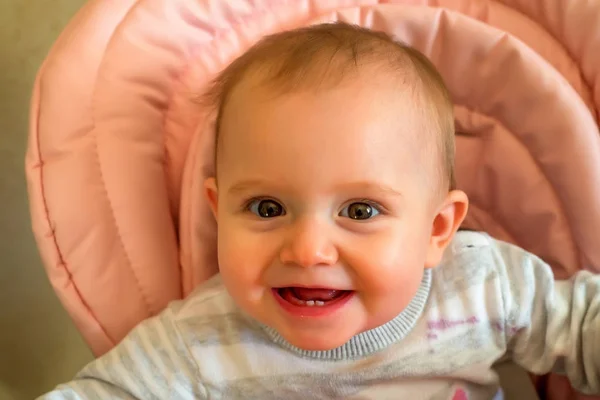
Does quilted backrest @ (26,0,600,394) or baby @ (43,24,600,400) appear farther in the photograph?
quilted backrest @ (26,0,600,394)

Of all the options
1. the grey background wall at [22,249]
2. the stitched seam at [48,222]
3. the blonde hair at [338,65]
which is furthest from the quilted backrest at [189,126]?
the grey background wall at [22,249]

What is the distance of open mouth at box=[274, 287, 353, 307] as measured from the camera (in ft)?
2.08

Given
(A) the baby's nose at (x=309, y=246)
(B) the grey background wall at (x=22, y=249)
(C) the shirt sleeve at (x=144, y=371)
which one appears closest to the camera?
(A) the baby's nose at (x=309, y=246)

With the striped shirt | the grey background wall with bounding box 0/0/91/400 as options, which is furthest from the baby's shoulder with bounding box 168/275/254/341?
the grey background wall with bounding box 0/0/91/400

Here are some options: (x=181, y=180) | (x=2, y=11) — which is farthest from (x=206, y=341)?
(x=2, y=11)

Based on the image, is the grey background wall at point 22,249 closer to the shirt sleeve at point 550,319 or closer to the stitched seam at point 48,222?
the stitched seam at point 48,222

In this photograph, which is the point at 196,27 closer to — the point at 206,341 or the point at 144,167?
the point at 144,167

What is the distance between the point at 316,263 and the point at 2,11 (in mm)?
871

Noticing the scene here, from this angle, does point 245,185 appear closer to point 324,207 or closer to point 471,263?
point 324,207

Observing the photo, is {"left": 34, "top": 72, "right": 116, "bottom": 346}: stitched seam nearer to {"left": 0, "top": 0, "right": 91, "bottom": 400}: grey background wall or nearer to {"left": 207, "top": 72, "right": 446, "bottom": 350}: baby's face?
{"left": 207, "top": 72, "right": 446, "bottom": 350}: baby's face

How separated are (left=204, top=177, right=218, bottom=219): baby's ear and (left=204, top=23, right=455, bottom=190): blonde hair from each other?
2.8 inches

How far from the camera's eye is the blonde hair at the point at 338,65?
24.4 inches

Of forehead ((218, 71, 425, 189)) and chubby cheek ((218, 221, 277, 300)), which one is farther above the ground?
forehead ((218, 71, 425, 189))

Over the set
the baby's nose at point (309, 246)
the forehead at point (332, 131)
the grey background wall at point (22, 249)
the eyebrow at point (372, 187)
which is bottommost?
the grey background wall at point (22, 249)
